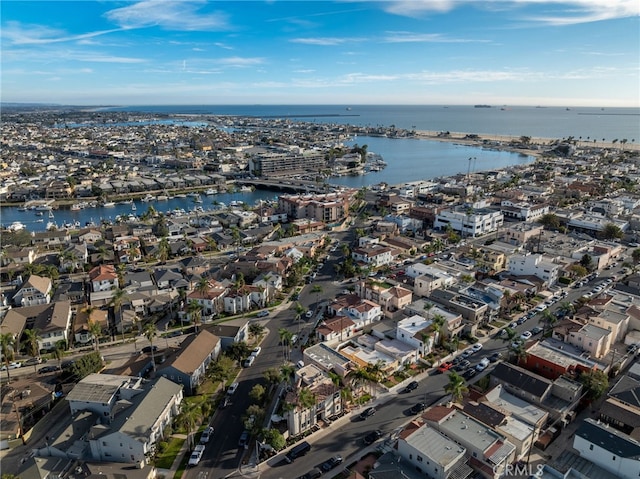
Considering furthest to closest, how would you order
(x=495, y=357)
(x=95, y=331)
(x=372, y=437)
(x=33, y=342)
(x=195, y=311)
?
(x=195, y=311) → (x=495, y=357) → (x=95, y=331) → (x=33, y=342) → (x=372, y=437)

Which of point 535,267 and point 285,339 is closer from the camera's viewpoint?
point 285,339

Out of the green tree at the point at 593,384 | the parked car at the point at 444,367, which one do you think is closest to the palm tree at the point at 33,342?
the parked car at the point at 444,367

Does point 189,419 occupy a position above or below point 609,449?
below

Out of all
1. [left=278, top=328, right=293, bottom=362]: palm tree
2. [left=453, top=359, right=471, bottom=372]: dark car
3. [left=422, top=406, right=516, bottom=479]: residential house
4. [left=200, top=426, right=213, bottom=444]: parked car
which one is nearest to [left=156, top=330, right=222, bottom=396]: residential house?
[left=200, top=426, right=213, bottom=444]: parked car

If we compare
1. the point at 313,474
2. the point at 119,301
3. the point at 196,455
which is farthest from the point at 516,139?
the point at 196,455

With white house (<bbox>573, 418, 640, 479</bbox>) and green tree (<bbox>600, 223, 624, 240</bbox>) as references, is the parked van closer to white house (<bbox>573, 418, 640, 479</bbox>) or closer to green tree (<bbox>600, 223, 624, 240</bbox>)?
white house (<bbox>573, 418, 640, 479</bbox>)

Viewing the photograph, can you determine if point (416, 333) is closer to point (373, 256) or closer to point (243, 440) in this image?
point (243, 440)

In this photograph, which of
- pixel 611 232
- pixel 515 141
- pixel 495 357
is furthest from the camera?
pixel 515 141
